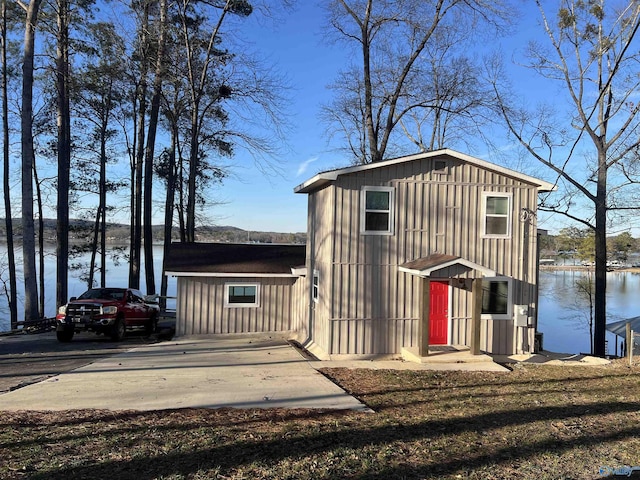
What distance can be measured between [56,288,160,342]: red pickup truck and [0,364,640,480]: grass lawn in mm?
7756

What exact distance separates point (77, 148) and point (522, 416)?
27432 millimetres

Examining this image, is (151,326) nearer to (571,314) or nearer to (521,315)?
(521,315)

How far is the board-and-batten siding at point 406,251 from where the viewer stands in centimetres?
1163

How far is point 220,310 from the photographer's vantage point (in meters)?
14.5

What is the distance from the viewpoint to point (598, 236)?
61.6ft

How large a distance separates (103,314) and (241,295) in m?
3.98

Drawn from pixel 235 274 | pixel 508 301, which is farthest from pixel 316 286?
pixel 508 301

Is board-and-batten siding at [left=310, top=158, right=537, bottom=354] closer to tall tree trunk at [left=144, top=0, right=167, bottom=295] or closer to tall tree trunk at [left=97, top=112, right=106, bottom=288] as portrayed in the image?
tall tree trunk at [left=144, top=0, right=167, bottom=295]

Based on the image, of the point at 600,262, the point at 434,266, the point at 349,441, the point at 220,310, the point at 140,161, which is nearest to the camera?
the point at 349,441

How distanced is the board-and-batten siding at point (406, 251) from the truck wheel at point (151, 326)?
6.32m

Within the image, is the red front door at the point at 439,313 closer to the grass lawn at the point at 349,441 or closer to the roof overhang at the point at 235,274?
the roof overhang at the point at 235,274

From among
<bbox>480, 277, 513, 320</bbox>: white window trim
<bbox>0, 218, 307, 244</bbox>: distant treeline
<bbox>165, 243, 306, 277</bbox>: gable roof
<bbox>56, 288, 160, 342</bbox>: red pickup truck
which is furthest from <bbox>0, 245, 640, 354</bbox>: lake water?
<bbox>165, 243, 306, 277</bbox>: gable roof

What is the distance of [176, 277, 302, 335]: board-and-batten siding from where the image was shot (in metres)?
14.4

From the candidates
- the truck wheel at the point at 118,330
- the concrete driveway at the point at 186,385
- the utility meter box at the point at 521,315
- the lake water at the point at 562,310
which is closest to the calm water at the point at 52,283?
the lake water at the point at 562,310
